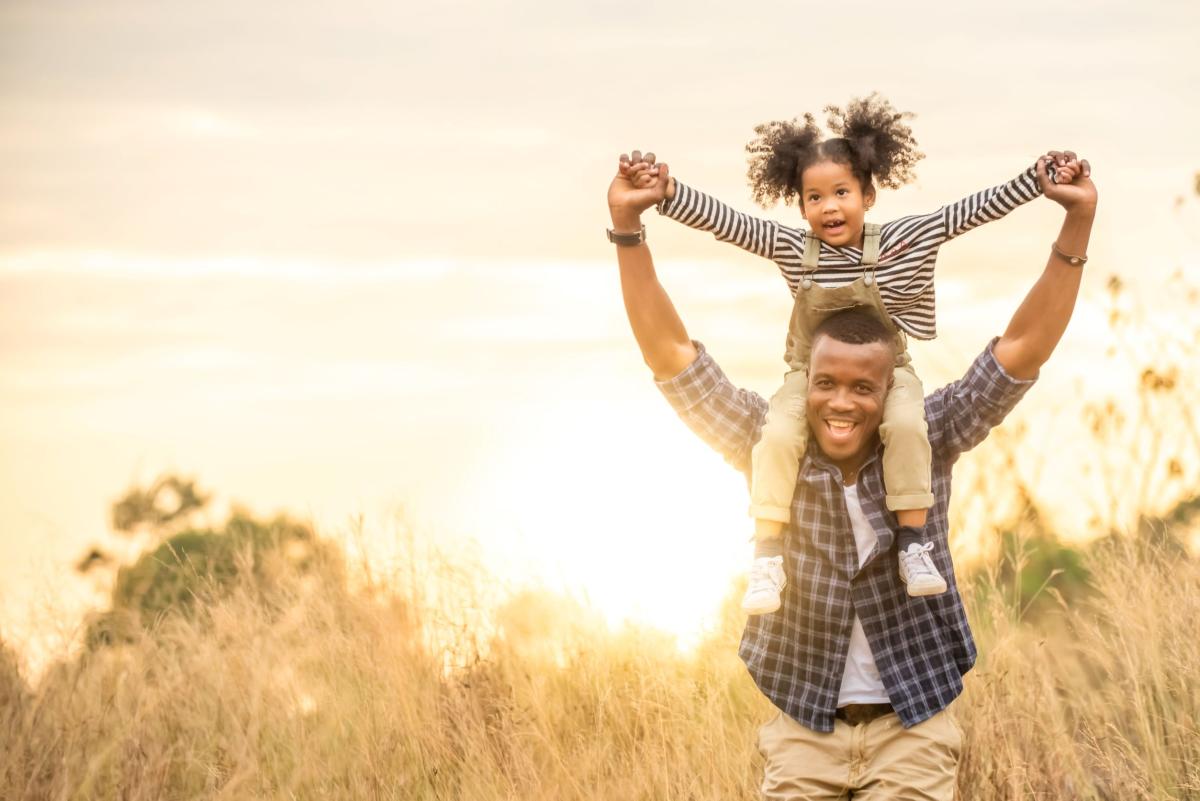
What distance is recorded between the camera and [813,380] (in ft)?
12.0

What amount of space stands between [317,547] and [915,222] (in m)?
4.90

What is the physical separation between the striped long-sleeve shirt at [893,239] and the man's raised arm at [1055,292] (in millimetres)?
132

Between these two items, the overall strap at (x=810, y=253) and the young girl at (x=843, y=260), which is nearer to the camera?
the young girl at (x=843, y=260)

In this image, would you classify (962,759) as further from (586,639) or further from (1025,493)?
(1025,493)

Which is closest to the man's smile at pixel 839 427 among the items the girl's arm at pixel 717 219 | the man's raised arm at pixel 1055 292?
the man's raised arm at pixel 1055 292

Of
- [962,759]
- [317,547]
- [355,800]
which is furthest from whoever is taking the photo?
[317,547]

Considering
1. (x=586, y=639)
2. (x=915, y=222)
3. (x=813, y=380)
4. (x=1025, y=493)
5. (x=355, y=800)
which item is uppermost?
(x=915, y=222)

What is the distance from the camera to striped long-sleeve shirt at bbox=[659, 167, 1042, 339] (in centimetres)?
384

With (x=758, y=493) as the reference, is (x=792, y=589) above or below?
below

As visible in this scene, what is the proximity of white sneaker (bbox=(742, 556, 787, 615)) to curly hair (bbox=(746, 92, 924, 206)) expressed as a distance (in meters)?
1.26

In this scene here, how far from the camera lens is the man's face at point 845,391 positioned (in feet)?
11.9

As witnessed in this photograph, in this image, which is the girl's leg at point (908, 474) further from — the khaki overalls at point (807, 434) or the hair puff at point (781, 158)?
the hair puff at point (781, 158)

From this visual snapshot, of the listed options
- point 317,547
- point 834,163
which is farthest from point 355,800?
point 834,163

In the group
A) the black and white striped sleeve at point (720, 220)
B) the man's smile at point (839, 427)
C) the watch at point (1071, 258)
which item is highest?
the black and white striped sleeve at point (720, 220)
